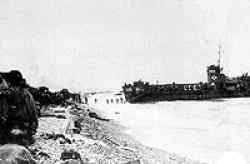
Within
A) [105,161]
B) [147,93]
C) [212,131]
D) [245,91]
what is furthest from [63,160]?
[245,91]

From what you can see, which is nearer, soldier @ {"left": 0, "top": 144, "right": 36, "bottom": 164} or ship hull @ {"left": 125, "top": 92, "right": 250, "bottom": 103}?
soldier @ {"left": 0, "top": 144, "right": 36, "bottom": 164}

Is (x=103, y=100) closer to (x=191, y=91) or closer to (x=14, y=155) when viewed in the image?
(x=191, y=91)

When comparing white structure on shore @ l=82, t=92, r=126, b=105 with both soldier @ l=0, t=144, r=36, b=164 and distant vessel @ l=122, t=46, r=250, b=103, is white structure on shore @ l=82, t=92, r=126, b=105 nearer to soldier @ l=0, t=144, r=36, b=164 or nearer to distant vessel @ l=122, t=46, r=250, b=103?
distant vessel @ l=122, t=46, r=250, b=103

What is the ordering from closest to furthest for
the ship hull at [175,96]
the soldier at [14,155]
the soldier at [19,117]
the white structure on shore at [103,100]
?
the soldier at [14,155] < the soldier at [19,117] < the ship hull at [175,96] < the white structure on shore at [103,100]

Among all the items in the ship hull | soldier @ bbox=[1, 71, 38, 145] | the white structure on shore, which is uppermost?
soldier @ bbox=[1, 71, 38, 145]

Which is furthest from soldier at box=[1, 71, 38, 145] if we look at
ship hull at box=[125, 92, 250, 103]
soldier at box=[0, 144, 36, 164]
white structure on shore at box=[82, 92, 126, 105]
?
ship hull at box=[125, 92, 250, 103]

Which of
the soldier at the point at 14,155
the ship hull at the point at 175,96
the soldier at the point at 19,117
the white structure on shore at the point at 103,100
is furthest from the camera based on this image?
the white structure on shore at the point at 103,100

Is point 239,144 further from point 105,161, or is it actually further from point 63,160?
point 63,160

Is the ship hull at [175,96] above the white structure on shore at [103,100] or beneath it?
above

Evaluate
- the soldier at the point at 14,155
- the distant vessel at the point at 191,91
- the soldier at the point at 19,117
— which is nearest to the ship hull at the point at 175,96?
the distant vessel at the point at 191,91

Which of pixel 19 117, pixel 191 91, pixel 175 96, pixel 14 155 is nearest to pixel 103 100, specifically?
pixel 175 96

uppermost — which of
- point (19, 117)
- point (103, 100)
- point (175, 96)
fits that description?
point (19, 117)

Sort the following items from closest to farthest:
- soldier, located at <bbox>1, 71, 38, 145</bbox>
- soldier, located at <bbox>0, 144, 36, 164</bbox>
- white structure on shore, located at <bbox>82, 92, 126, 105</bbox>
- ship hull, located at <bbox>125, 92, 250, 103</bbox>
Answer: soldier, located at <bbox>0, 144, 36, 164</bbox>, soldier, located at <bbox>1, 71, 38, 145</bbox>, ship hull, located at <bbox>125, 92, 250, 103</bbox>, white structure on shore, located at <bbox>82, 92, 126, 105</bbox>

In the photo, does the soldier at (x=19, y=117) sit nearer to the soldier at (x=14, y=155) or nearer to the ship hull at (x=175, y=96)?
the soldier at (x=14, y=155)
